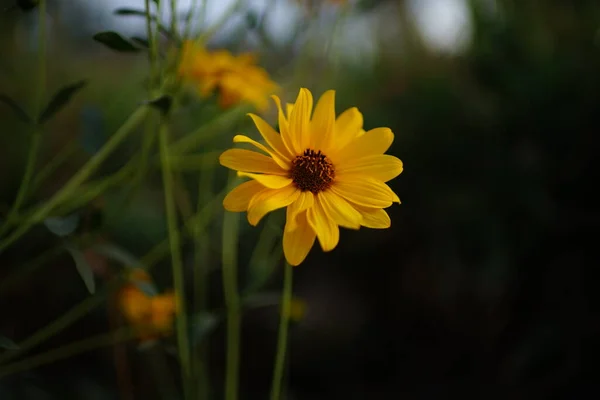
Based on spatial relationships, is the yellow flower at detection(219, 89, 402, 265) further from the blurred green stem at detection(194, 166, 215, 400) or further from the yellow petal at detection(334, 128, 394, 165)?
the blurred green stem at detection(194, 166, 215, 400)

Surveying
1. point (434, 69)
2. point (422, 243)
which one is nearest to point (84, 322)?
point (422, 243)

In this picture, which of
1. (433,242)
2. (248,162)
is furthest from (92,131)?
(433,242)

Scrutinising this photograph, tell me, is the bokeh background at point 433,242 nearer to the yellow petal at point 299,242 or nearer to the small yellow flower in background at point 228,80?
the small yellow flower in background at point 228,80

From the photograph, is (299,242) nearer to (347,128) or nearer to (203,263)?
(347,128)

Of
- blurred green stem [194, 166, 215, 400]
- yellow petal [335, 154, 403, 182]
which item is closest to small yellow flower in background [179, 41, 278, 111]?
blurred green stem [194, 166, 215, 400]

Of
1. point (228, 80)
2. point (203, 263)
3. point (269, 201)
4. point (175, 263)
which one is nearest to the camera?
point (269, 201)
